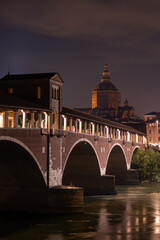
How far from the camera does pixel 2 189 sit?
47125mm

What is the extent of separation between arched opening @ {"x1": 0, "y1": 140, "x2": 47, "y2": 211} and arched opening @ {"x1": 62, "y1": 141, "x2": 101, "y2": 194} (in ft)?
65.2

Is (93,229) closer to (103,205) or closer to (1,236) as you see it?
(1,236)

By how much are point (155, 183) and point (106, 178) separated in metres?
22.2

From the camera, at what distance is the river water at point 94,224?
3734 centimetres

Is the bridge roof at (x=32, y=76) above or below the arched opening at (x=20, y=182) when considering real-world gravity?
above

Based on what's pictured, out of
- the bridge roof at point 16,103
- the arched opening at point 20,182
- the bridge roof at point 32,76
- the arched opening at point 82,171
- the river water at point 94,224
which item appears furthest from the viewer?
the arched opening at point 82,171

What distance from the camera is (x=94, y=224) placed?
42.0 metres

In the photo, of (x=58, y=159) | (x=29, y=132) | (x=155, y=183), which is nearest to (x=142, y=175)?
(x=155, y=183)

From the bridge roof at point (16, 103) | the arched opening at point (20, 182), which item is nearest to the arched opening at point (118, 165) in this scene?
the arched opening at point (20, 182)

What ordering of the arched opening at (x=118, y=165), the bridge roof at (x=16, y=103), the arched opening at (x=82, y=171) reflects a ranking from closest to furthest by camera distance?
the bridge roof at (x=16, y=103), the arched opening at (x=82, y=171), the arched opening at (x=118, y=165)

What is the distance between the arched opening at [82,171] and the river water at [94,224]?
11.6 meters

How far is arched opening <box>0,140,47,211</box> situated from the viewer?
45250mm

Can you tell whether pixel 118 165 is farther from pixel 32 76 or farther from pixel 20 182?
pixel 20 182

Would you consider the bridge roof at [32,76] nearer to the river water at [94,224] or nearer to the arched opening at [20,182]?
the arched opening at [20,182]
